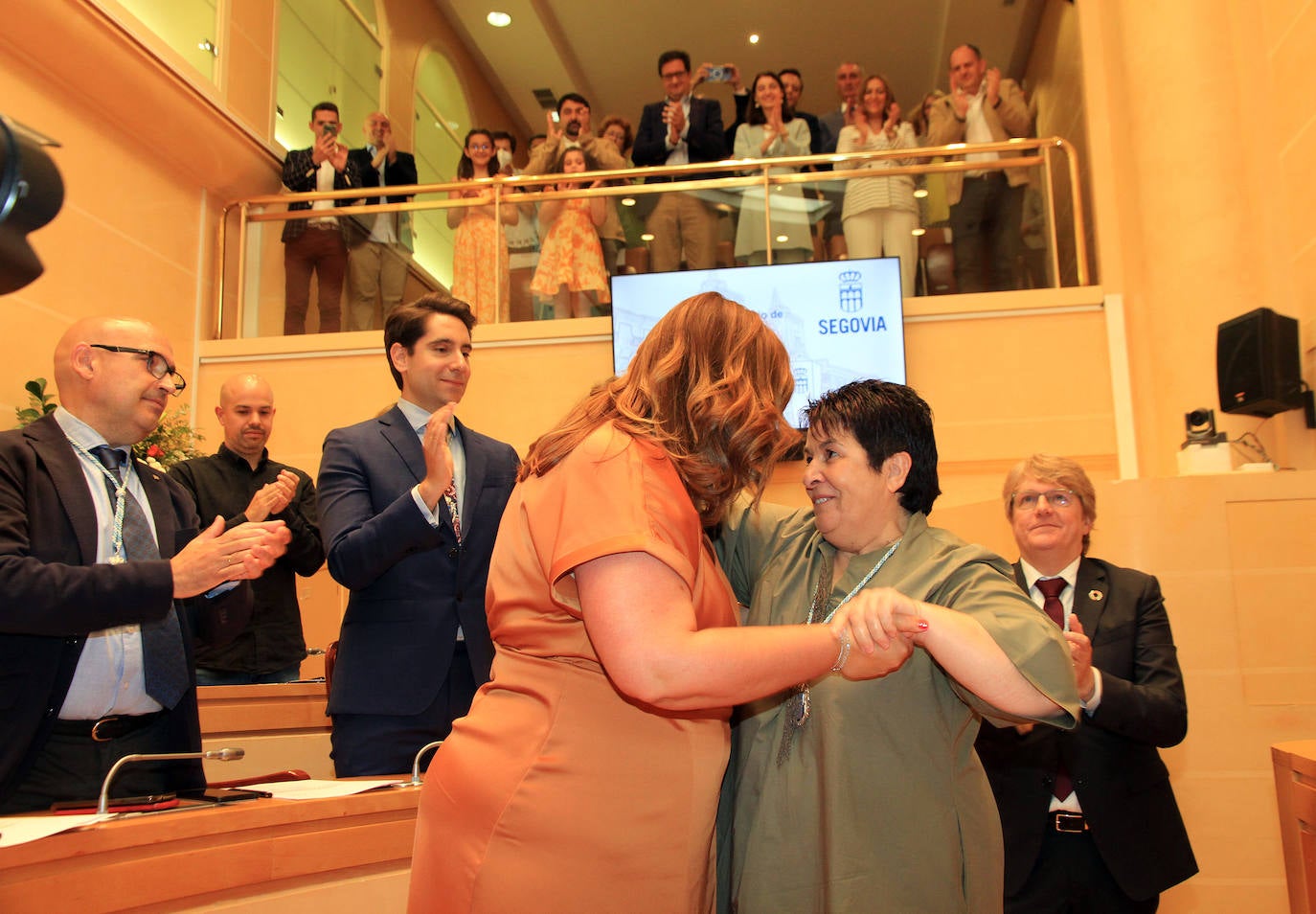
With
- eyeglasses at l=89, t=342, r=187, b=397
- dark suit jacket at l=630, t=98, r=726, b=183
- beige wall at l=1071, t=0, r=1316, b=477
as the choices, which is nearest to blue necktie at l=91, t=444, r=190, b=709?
eyeglasses at l=89, t=342, r=187, b=397

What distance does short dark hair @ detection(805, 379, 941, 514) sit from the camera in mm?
1833

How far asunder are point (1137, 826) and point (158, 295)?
6.81m

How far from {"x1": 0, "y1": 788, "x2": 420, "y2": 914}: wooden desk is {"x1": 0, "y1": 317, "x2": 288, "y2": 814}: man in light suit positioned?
0.54 meters

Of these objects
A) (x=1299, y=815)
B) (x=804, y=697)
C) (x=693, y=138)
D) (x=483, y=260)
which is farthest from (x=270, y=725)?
(x=693, y=138)

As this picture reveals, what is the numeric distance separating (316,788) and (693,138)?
6.24 meters

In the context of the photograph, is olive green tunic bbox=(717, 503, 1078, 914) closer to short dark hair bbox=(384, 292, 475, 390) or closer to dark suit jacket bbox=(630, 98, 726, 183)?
short dark hair bbox=(384, 292, 475, 390)

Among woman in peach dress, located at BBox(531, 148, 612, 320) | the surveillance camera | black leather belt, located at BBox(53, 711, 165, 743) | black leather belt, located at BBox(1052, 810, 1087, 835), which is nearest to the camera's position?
black leather belt, located at BBox(53, 711, 165, 743)

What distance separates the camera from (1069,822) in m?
2.49

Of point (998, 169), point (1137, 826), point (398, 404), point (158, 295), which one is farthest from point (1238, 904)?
point (158, 295)

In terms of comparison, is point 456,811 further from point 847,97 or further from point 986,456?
point 847,97

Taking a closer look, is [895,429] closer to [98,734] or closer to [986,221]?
[98,734]

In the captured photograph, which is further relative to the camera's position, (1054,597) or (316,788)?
(1054,597)

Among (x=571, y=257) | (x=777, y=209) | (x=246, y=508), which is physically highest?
(x=777, y=209)

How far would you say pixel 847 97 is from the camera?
7.45m
